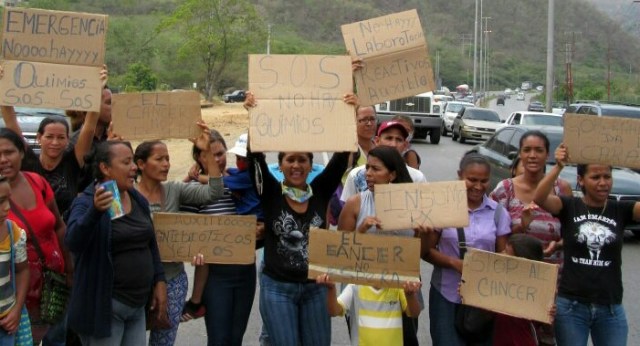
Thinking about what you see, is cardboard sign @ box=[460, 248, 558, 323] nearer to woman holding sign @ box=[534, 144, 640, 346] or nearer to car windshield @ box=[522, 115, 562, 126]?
woman holding sign @ box=[534, 144, 640, 346]

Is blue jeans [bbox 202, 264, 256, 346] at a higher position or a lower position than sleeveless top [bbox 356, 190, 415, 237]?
lower

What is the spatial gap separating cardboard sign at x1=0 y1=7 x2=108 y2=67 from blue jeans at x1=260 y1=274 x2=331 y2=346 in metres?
1.91

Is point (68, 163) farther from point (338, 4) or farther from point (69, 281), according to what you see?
point (338, 4)

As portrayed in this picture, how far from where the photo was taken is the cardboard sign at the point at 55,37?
16.7 feet

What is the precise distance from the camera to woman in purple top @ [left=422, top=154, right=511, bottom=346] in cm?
474

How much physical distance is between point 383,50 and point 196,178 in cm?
155

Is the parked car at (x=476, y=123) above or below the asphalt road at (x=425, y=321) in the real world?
above

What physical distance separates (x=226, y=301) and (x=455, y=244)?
Result: 1493mm

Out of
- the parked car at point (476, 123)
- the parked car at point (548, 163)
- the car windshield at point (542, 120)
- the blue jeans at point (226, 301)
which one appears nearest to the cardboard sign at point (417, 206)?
the blue jeans at point (226, 301)

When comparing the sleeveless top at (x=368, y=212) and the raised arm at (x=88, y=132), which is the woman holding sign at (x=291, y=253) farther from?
the raised arm at (x=88, y=132)

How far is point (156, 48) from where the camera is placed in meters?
71.1

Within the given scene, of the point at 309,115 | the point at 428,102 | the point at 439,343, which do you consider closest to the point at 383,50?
the point at 309,115

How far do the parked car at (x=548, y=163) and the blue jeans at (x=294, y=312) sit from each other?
6800mm

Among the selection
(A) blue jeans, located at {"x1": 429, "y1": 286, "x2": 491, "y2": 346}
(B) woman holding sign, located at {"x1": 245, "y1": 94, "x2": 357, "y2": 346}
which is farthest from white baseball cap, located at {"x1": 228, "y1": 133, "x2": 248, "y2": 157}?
(A) blue jeans, located at {"x1": 429, "y1": 286, "x2": 491, "y2": 346}
